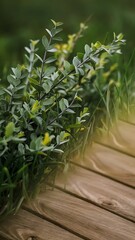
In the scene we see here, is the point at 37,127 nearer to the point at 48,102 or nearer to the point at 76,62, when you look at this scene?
the point at 48,102

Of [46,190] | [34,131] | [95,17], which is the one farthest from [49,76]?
[95,17]

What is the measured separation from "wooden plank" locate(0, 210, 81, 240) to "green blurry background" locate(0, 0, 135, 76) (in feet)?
6.79

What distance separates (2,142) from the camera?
1.48 m

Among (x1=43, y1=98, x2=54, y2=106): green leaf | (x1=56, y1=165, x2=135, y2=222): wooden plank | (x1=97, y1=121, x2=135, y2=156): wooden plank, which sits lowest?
(x1=56, y1=165, x2=135, y2=222): wooden plank

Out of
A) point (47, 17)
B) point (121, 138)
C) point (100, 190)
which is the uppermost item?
point (47, 17)

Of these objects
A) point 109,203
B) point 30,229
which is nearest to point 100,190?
point 109,203

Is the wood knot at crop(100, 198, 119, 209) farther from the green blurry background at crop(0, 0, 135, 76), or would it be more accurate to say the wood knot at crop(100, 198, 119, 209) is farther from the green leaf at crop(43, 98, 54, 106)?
the green blurry background at crop(0, 0, 135, 76)

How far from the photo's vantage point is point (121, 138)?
194 cm

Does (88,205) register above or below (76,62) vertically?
below

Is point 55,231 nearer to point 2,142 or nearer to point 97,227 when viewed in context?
point 97,227

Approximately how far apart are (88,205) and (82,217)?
6cm

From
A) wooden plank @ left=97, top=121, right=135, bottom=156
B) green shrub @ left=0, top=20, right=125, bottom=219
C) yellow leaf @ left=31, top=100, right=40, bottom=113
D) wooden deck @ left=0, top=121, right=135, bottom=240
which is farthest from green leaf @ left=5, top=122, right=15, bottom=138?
wooden plank @ left=97, top=121, right=135, bottom=156

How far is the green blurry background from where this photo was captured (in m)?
3.63

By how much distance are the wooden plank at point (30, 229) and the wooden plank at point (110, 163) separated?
0.32 m
